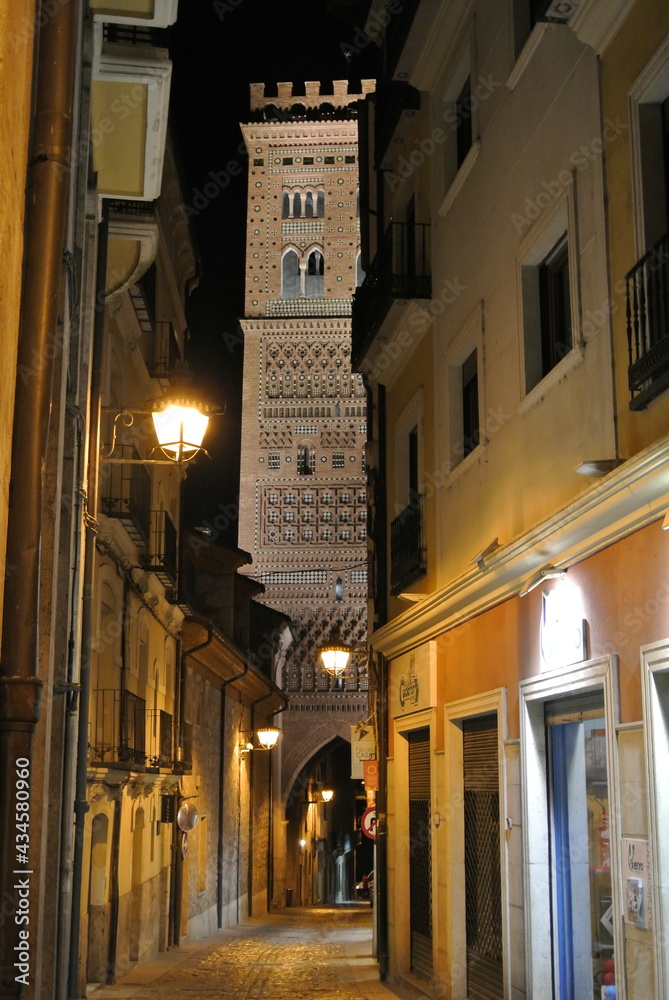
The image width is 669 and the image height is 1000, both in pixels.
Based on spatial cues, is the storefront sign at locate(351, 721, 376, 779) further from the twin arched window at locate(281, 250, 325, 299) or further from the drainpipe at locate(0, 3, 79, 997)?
the twin arched window at locate(281, 250, 325, 299)

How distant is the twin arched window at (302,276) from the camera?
51.3 meters

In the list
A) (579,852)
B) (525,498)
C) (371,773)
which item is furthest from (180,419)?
(371,773)

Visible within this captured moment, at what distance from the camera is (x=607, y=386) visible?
7805 millimetres

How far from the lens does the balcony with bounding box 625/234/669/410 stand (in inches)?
265

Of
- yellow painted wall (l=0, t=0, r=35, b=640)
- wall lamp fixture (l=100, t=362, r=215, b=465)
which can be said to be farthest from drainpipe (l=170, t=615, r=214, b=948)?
yellow painted wall (l=0, t=0, r=35, b=640)

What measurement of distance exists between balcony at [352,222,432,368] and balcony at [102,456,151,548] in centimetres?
339

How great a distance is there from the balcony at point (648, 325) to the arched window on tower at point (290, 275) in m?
44.5

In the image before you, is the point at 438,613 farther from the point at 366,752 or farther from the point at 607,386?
the point at 366,752

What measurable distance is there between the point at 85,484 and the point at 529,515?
3.43 metres

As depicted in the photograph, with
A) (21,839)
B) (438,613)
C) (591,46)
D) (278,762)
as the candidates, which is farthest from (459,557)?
(278,762)

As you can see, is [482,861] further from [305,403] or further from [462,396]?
[305,403]

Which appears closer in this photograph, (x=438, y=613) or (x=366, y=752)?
(x=438, y=613)

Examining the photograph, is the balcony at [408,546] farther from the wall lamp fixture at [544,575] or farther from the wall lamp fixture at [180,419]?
the wall lamp fixture at [544,575]

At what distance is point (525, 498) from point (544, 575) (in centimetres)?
139
